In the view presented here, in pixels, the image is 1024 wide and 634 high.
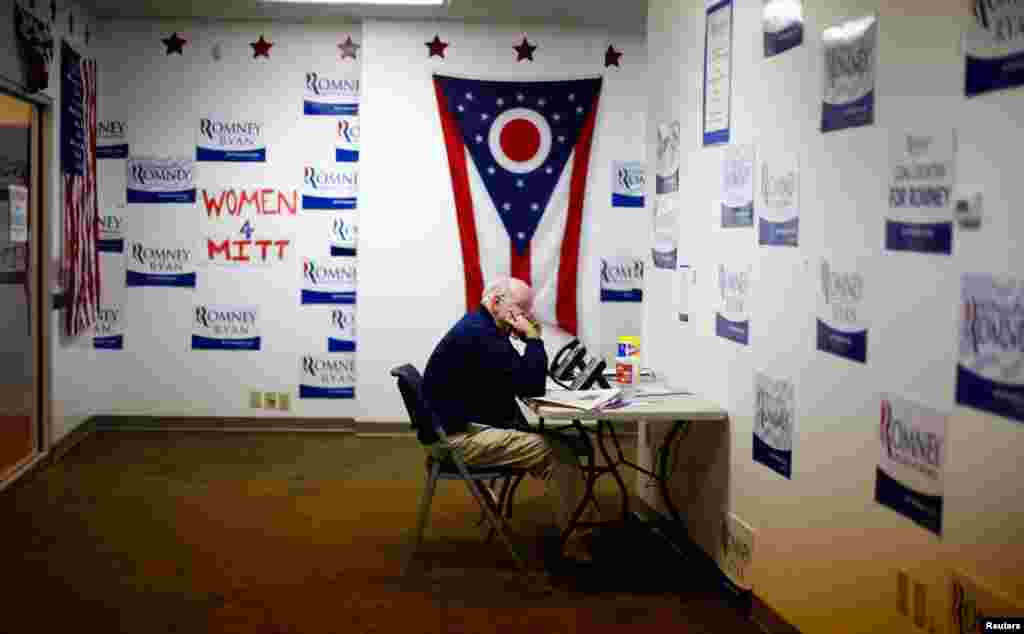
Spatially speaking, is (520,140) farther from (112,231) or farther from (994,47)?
(994,47)

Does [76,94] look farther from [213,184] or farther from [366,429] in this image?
[366,429]

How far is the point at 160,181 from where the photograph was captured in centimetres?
720

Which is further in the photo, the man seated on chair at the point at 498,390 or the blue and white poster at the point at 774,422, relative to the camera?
the man seated on chair at the point at 498,390

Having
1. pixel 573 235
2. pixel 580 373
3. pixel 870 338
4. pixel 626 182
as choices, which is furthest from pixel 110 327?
pixel 870 338

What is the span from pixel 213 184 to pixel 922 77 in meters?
5.47

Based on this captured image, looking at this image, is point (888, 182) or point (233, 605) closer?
point (888, 182)

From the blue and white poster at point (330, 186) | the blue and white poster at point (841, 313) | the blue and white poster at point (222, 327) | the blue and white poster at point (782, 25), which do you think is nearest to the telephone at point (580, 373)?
the blue and white poster at point (841, 313)

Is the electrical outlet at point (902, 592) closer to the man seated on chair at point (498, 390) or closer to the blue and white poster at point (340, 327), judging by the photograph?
the man seated on chair at point (498, 390)

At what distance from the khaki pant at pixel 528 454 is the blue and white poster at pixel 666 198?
1089 mm

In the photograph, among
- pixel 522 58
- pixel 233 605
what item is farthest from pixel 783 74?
pixel 522 58

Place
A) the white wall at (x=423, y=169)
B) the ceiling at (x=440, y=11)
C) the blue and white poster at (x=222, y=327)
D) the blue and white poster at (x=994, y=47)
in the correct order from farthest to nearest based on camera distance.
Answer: the blue and white poster at (x=222, y=327) < the white wall at (x=423, y=169) < the ceiling at (x=440, y=11) < the blue and white poster at (x=994, y=47)

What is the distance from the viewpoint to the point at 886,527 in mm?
2939

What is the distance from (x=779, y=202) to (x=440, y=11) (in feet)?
12.1

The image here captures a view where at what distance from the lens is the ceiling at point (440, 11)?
6.57m
